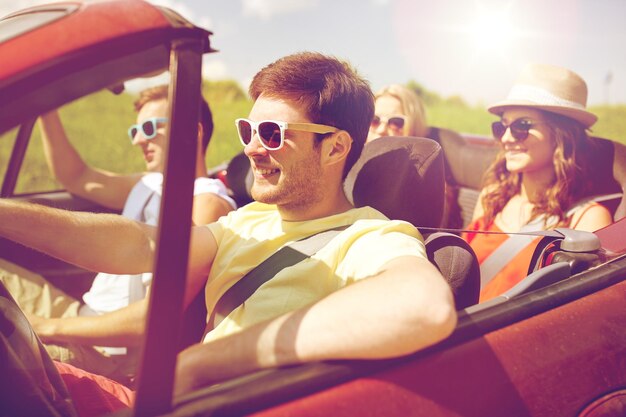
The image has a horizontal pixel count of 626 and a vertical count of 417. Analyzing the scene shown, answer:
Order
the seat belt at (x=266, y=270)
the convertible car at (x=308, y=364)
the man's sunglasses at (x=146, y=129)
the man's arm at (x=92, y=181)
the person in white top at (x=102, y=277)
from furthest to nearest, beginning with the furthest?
1. the man's arm at (x=92, y=181)
2. the man's sunglasses at (x=146, y=129)
3. the person in white top at (x=102, y=277)
4. the seat belt at (x=266, y=270)
5. the convertible car at (x=308, y=364)

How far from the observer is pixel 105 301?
2324 mm

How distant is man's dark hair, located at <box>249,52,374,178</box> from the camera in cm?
167

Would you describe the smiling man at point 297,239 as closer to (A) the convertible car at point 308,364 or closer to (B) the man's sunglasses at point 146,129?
(A) the convertible car at point 308,364

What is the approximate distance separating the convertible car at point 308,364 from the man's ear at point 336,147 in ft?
0.81

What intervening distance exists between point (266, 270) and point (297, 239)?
15 cm

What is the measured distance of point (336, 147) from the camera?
1.77 meters

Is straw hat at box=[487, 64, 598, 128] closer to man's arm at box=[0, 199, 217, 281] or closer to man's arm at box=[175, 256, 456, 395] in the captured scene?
man's arm at box=[175, 256, 456, 395]

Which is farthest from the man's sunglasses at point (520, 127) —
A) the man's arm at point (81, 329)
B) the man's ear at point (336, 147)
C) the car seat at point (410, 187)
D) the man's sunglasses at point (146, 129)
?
the man's arm at point (81, 329)

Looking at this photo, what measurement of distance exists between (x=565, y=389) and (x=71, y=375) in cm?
124

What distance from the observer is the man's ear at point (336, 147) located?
68.3 inches

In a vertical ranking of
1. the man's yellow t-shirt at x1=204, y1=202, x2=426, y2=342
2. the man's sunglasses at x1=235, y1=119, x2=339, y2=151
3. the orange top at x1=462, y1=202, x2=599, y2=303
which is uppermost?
the man's sunglasses at x1=235, y1=119, x2=339, y2=151

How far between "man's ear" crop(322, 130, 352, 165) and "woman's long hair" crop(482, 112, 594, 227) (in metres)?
1.19

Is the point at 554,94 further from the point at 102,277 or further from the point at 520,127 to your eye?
the point at 102,277

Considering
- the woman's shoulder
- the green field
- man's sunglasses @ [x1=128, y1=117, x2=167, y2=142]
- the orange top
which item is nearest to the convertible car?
the green field
